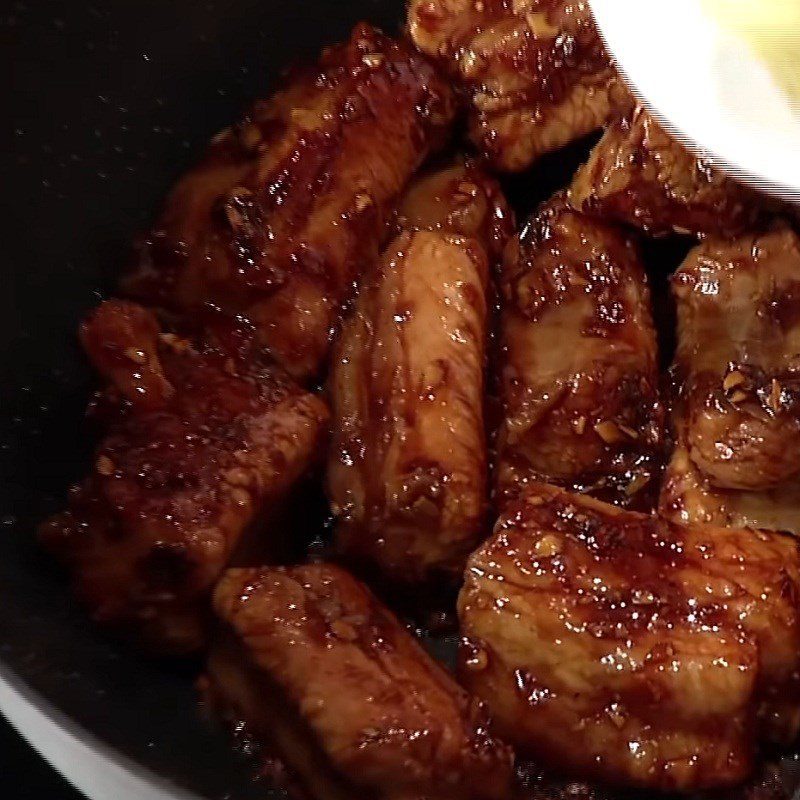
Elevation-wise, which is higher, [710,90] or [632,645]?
[710,90]

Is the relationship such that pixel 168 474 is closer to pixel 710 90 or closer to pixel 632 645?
pixel 632 645

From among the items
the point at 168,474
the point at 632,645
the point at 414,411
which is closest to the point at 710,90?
the point at 414,411

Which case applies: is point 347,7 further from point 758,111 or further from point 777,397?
point 777,397

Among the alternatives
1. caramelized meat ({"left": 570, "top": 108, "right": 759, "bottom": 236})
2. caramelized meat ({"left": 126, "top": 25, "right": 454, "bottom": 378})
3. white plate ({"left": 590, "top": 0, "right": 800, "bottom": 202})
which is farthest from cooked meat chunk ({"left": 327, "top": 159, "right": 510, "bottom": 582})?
white plate ({"left": 590, "top": 0, "right": 800, "bottom": 202})

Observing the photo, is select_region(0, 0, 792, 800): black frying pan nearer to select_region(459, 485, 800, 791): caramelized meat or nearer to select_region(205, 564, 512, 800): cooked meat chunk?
select_region(205, 564, 512, 800): cooked meat chunk

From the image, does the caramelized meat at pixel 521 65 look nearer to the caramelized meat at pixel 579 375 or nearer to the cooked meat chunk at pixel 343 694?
the caramelized meat at pixel 579 375

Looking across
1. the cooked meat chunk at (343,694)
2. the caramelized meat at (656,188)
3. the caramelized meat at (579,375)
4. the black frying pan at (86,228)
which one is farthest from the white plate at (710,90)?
the cooked meat chunk at (343,694)

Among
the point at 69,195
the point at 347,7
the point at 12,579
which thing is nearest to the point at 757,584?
the point at 12,579
